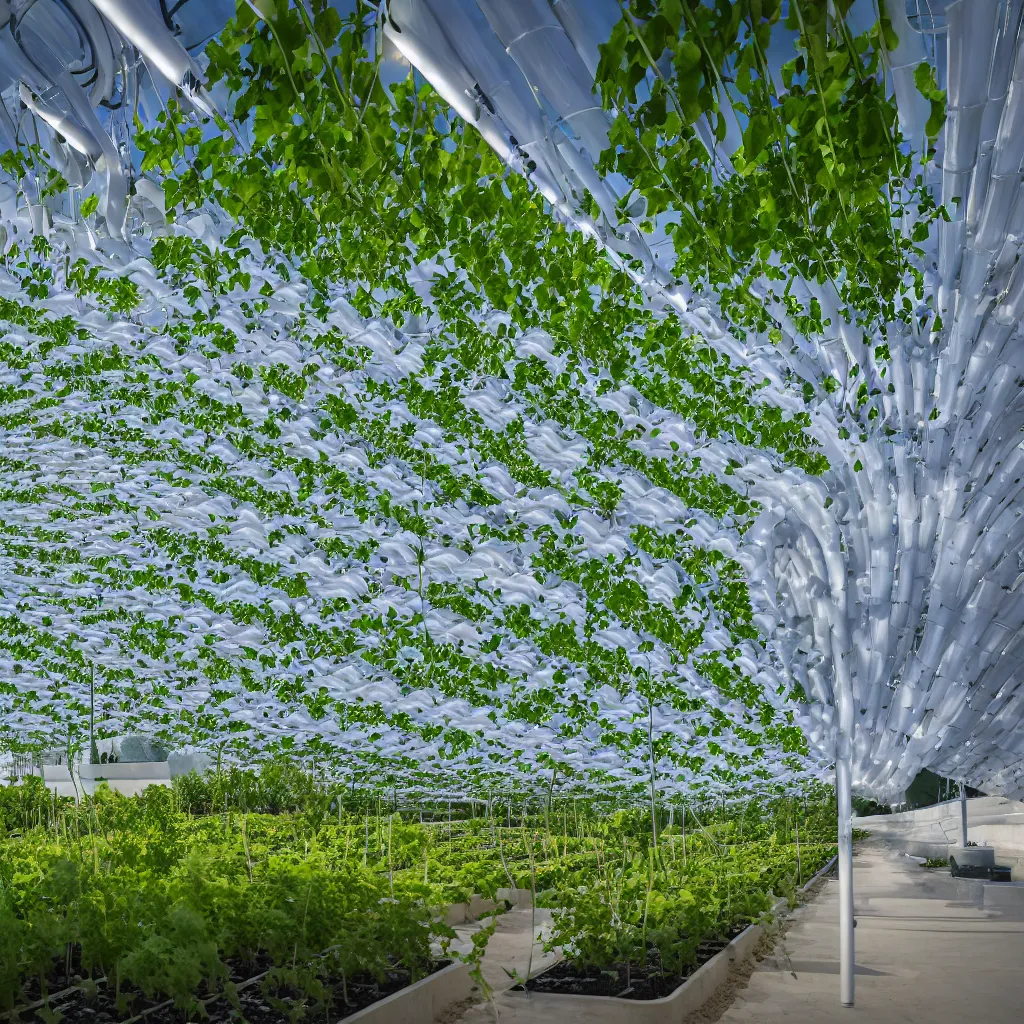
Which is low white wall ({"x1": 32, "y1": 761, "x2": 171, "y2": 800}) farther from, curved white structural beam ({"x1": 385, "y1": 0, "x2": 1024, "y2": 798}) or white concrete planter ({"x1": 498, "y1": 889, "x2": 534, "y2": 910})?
curved white structural beam ({"x1": 385, "y1": 0, "x2": 1024, "y2": 798})

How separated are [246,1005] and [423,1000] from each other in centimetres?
107

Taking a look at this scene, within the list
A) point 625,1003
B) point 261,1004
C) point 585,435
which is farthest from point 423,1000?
point 585,435

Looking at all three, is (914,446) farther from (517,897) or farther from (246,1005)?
(517,897)

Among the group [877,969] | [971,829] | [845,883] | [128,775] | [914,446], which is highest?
[914,446]

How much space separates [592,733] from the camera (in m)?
10.8

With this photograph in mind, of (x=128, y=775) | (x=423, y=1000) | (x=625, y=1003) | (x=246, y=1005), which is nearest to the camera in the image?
(x=246, y=1005)

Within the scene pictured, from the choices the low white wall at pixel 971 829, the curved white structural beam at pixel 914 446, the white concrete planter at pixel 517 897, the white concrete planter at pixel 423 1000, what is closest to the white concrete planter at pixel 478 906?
the white concrete planter at pixel 517 897

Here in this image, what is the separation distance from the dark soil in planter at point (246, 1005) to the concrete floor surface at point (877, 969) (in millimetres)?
701

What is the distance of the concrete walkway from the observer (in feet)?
21.2

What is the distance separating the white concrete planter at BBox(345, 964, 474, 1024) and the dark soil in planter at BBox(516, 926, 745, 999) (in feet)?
1.45

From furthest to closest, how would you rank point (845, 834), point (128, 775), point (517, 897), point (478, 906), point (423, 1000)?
point (128, 775) < point (517, 897) < point (478, 906) < point (845, 834) < point (423, 1000)

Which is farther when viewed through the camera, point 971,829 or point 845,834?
point 971,829

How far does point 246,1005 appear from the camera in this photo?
4.96m

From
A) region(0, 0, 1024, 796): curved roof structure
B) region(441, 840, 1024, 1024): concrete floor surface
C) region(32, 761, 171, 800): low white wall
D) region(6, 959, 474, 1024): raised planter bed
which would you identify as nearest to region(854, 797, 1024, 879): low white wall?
region(441, 840, 1024, 1024): concrete floor surface
